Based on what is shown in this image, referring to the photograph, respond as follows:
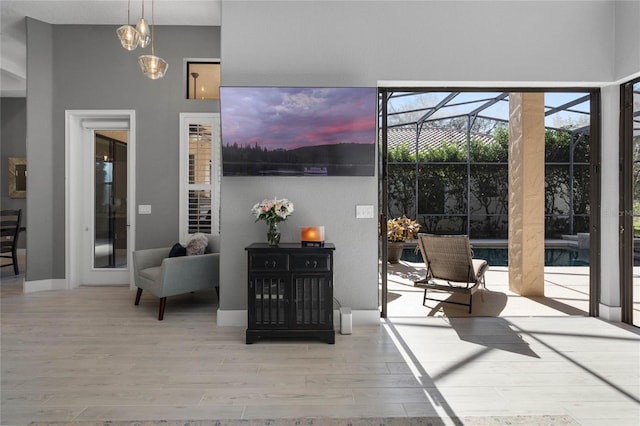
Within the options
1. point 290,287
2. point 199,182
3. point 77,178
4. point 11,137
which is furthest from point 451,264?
point 11,137

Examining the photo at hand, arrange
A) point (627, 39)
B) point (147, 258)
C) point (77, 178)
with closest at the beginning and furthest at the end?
1. point (627, 39)
2. point (147, 258)
3. point (77, 178)

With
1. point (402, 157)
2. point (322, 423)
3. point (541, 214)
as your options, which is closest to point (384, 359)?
point (322, 423)

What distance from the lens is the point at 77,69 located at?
5.05 metres

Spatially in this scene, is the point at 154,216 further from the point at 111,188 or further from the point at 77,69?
the point at 77,69

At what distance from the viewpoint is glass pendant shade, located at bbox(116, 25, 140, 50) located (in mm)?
2727

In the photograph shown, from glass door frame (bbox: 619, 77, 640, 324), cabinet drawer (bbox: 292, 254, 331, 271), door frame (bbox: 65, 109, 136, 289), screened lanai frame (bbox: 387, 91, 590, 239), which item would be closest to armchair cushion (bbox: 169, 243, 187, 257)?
door frame (bbox: 65, 109, 136, 289)

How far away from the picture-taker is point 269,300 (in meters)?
3.28

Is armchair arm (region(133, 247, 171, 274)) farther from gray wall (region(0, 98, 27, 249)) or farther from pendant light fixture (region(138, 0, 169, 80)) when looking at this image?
gray wall (region(0, 98, 27, 249))

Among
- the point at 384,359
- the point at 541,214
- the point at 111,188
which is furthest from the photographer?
the point at 111,188

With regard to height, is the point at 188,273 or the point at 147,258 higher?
the point at 147,258

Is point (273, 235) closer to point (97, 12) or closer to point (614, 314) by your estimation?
point (614, 314)

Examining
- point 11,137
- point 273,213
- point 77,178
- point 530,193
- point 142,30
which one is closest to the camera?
point 142,30

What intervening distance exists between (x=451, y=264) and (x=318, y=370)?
7.44 feet

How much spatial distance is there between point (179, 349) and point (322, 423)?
5.12 feet
